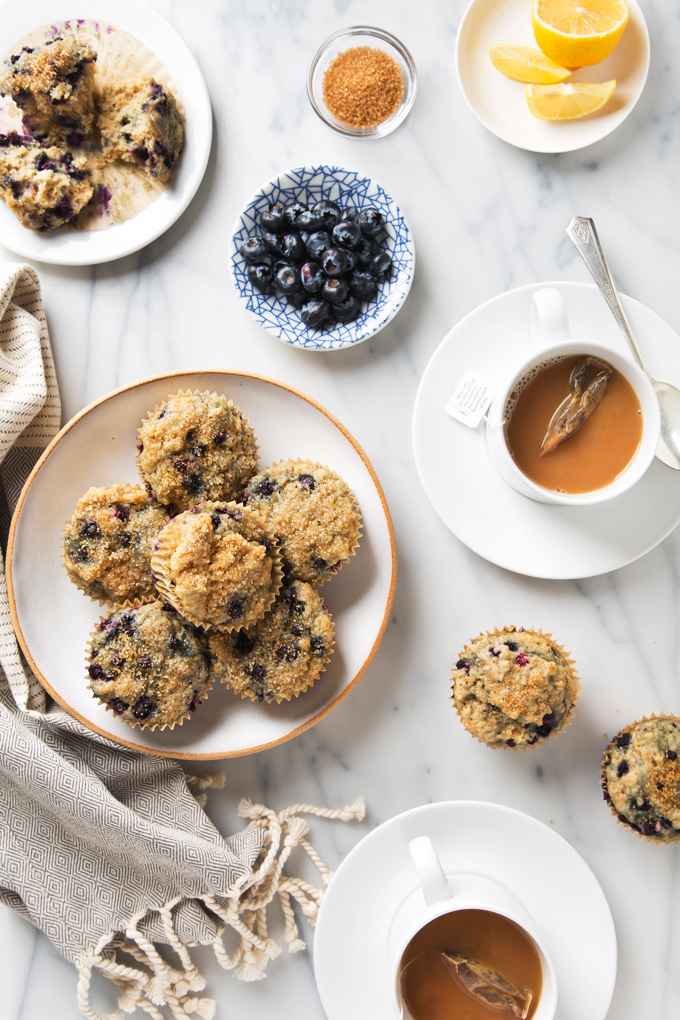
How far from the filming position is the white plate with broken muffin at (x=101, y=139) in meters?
1.97

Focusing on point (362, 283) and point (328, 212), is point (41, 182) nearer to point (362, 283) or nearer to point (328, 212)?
point (328, 212)

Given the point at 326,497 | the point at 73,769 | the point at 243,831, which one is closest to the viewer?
the point at 326,497

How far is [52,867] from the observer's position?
197 centimetres

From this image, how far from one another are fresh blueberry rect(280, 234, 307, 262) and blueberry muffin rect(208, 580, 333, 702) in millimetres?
922

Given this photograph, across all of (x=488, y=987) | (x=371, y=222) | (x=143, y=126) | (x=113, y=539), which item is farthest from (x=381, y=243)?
(x=488, y=987)

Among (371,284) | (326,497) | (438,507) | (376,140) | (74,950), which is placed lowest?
(74,950)

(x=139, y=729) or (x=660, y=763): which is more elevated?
(x=139, y=729)

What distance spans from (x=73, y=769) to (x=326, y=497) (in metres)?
1.03

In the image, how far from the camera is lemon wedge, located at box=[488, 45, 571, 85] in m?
1.94

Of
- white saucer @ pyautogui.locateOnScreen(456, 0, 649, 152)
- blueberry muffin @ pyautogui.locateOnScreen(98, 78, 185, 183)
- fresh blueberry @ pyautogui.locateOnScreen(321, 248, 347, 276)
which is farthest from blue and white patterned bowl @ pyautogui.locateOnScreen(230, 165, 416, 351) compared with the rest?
white saucer @ pyautogui.locateOnScreen(456, 0, 649, 152)

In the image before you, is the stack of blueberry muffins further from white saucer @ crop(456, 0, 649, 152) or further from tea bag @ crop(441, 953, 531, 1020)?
white saucer @ crop(456, 0, 649, 152)

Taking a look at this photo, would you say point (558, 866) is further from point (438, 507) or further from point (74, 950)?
point (74, 950)

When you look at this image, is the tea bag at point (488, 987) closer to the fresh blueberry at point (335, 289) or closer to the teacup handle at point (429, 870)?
the teacup handle at point (429, 870)

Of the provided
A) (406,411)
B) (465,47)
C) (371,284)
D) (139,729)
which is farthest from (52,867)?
(465,47)
